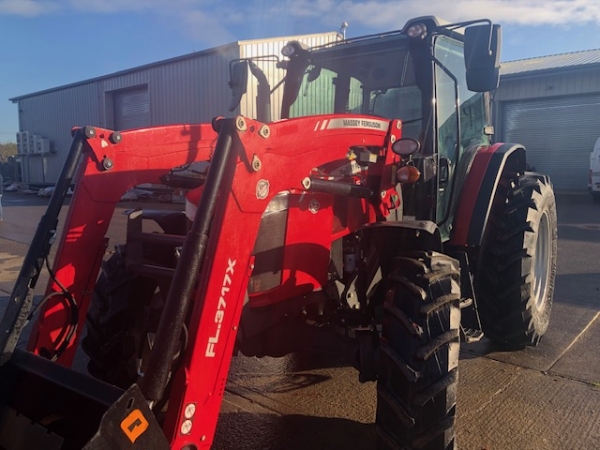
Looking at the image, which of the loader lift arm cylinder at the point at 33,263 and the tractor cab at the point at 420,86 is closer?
the loader lift arm cylinder at the point at 33,263

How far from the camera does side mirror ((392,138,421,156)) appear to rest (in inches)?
124

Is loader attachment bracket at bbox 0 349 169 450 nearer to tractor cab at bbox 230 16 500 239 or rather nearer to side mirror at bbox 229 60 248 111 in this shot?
tractor cab at bbox 230 16 500 239

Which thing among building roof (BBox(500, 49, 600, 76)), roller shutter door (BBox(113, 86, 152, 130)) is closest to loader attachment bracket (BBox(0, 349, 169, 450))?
building roof (BBox(500, 49, 600, 76))

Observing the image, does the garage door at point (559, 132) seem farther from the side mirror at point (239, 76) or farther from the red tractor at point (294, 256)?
the side mirror at point (239, 76)

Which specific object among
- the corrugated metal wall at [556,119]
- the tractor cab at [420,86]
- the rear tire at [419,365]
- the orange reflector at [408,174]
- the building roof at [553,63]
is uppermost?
the building roof at [553,63]

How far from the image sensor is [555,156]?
2028 cm

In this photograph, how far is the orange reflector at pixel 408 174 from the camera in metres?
3.21

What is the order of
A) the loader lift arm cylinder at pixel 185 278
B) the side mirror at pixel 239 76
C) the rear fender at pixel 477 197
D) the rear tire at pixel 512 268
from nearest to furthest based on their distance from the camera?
the loader lift arm cylinder at pixel 185 278, the rear fender at pixel 477 197, the rear tire at pixel 512 268, the side mirror at pixel 239 76

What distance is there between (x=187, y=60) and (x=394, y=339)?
17637 millimetres

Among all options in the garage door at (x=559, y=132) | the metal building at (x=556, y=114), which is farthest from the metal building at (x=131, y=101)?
the garage door at (x=559, y=132)

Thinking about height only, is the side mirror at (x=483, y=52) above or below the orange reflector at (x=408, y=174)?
above

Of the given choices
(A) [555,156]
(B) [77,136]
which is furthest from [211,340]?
(A) [555,156]

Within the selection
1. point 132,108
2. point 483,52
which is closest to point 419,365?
point 483,52

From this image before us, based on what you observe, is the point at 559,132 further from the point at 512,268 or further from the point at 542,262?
the point at 512,268
